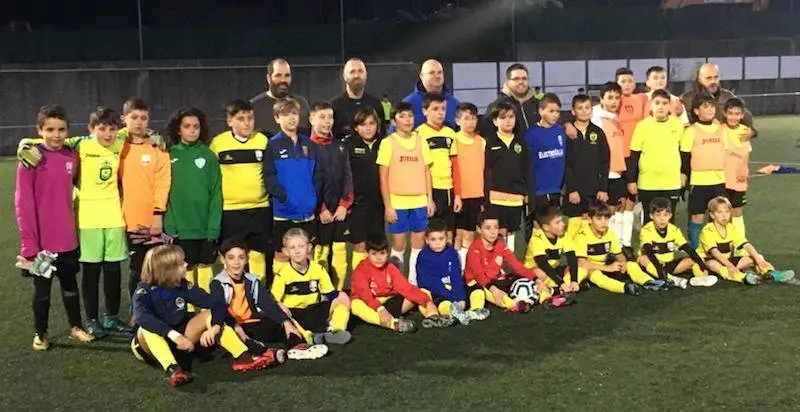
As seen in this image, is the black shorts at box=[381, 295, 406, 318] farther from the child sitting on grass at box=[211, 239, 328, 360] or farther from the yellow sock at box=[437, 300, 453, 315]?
the child sitting on grass at box=[211, 239, 328, 360]

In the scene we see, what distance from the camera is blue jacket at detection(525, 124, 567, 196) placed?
628 centimetres

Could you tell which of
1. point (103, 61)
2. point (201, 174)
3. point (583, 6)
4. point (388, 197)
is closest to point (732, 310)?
point (388, 197)

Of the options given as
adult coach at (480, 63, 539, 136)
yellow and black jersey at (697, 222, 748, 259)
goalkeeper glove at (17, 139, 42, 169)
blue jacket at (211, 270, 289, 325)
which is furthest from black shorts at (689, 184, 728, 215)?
goalkeeper glove at (17, 139, 42, 169)

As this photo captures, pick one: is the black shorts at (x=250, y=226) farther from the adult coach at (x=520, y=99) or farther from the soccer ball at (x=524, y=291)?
the adult coach at (x=520, y=99)

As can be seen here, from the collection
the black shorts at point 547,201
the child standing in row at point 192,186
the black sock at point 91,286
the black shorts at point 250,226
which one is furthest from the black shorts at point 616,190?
the black sock at point 91,286

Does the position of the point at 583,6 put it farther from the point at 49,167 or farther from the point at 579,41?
the point at 49,167

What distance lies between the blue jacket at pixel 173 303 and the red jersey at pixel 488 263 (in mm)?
2005

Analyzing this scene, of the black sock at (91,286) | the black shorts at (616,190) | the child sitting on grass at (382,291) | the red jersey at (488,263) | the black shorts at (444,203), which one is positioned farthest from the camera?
the black shorts at (616,190)

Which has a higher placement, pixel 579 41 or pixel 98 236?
pixel 579 41

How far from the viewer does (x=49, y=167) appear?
4.78 meters

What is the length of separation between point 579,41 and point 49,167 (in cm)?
2781

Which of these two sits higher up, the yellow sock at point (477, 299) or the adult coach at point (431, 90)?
the adult coach at point (431, 90)

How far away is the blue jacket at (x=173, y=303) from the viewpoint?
14.2ft

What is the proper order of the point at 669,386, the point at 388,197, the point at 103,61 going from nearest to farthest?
1. the point at 669,386
2. the point at 388,197
3. the point at 103,61
